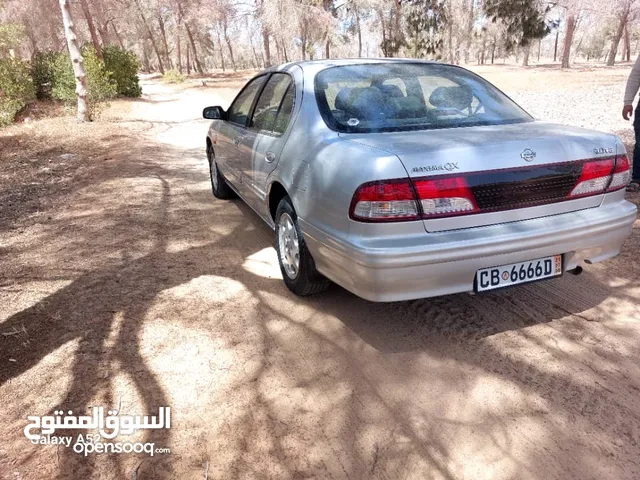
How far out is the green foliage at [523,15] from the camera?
3500 cm

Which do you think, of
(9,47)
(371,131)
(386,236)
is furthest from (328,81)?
(9,47)

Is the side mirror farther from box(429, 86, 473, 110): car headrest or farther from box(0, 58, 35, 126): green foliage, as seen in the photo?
box(0, 58, 35, 126): green foliage

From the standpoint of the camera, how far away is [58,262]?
407 centimetres

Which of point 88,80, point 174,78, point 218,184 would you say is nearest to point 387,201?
point 218,184

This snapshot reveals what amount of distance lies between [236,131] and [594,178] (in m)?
3.07

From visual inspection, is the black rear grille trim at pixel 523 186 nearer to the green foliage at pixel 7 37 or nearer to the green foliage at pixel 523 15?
the green foliage at pixel 7 37

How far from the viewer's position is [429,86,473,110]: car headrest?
3.25 metres

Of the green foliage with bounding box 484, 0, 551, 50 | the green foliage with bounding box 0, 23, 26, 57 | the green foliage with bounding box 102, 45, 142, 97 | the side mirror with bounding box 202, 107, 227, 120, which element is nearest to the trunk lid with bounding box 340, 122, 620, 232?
the side mirror with bounding box 202, 107, 227, 120

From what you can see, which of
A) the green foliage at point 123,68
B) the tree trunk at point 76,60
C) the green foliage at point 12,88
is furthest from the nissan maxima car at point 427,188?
the green foliage at point 123,68

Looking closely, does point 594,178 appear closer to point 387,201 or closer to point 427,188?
point 427,188

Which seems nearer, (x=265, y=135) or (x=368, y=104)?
(x=368, y=104)

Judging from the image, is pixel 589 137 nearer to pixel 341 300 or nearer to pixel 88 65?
pixel 341 300

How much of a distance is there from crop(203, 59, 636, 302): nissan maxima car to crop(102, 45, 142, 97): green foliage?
19.9 m

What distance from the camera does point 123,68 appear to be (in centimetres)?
2077
